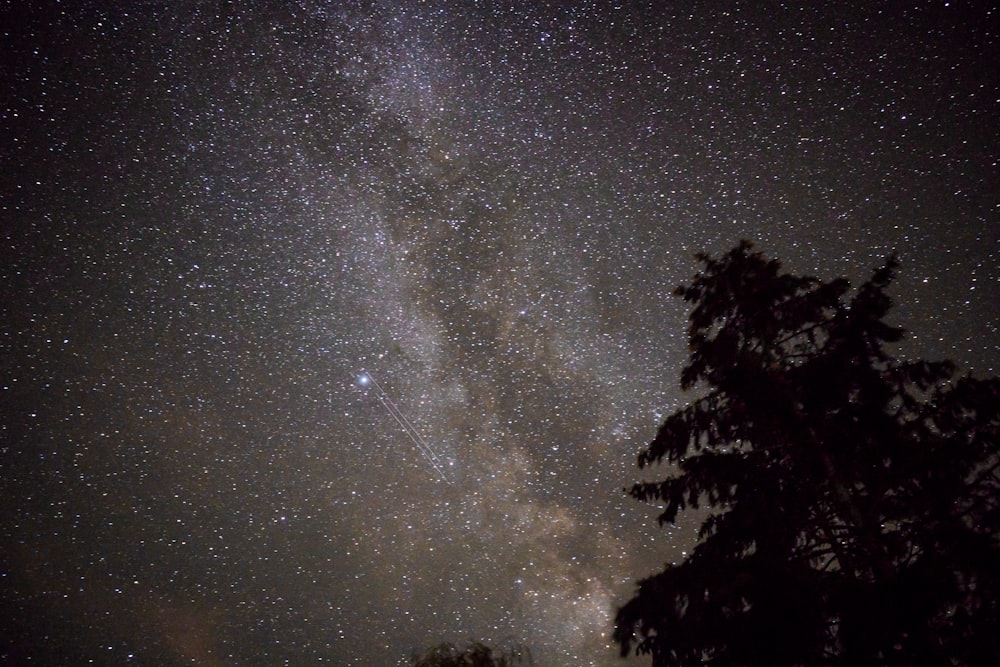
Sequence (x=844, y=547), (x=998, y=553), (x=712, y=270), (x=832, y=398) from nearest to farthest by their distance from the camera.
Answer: (x=998, y=553)
(x=844, y=547)
(x=832, y=398)
(x=712, y=270)

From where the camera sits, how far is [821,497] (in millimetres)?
3996

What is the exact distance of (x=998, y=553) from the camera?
2959 mm

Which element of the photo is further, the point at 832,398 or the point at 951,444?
the point at 832,398

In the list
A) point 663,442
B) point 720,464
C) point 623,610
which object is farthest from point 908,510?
A: point 623,610

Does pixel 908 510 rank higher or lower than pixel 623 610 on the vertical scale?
lower

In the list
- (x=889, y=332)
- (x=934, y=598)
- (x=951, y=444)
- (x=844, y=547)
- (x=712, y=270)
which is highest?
(x=712, y=270)

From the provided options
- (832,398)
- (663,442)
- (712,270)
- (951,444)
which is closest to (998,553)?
(951,444)

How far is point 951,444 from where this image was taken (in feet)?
11.2

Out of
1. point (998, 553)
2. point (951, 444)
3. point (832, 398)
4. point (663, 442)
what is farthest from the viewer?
point (663, 442)

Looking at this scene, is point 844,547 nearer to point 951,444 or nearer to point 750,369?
point 951,444

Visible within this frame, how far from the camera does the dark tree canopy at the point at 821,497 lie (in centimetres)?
309

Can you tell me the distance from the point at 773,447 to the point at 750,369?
0.80 metres

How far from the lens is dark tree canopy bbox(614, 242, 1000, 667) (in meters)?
3.09

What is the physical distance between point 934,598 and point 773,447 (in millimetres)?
1450
